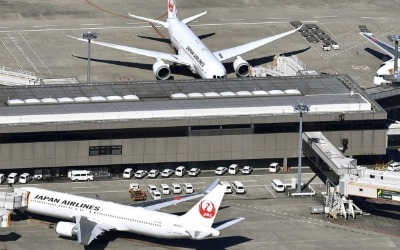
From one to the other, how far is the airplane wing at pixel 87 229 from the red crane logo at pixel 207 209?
45.3 feet

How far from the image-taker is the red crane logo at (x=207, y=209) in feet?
621

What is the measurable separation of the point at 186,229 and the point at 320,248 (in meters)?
18.7

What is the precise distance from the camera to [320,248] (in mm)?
197750

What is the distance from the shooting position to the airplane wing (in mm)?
191500

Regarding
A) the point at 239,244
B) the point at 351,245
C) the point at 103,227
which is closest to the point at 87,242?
the point at 103,227

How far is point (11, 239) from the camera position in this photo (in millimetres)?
197500

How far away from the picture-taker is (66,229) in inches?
7712

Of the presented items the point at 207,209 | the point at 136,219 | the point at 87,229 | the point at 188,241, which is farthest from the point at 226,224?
the point at 87,229

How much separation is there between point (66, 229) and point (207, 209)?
19167 millimetres

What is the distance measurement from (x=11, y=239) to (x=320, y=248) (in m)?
39.5

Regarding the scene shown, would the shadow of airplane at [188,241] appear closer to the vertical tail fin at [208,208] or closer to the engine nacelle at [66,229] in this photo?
the engine nacelle at [66,229]

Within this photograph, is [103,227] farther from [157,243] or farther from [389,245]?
[389,245]

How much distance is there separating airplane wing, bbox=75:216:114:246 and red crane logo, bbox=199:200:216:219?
45.3 feet

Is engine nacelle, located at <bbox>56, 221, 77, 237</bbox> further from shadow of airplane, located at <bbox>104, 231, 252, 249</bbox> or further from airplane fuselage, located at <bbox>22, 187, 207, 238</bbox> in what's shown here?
shadow of airplane, located at <bbox>104, 231, 252, 249</bbox>
